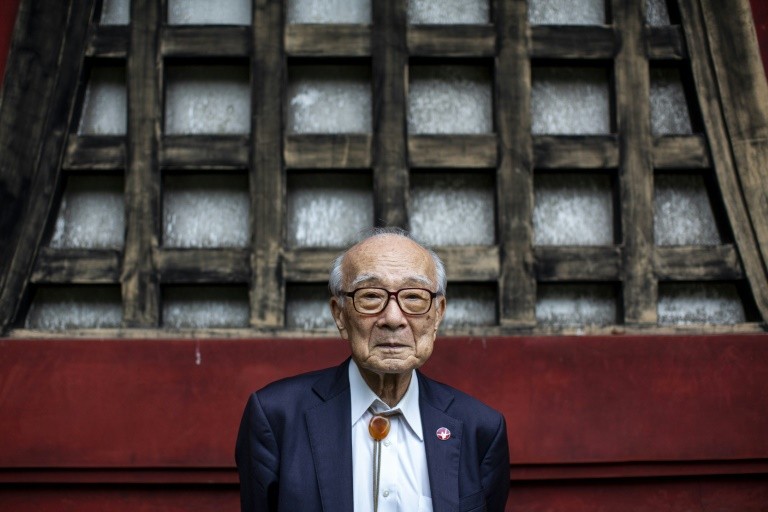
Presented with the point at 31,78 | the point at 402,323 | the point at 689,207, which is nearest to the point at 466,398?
the point at 402,323

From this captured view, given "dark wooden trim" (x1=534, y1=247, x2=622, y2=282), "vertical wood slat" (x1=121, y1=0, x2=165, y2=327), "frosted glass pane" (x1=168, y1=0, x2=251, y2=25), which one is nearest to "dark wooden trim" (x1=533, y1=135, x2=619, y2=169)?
"dark wooden trim" (x1=534, y1=247, x2=622, y2=282)

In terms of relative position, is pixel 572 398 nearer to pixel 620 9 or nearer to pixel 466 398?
pixel 466 398

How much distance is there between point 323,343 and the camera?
2602mm

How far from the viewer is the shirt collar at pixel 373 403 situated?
2014 millimetres

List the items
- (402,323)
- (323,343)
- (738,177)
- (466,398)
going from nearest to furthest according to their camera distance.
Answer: (402,323) < (466,398) < (323,343) < (738,177)

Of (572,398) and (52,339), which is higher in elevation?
(52,339)

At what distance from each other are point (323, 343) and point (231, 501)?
2.07ft

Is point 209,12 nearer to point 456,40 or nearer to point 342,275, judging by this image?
point 456,40

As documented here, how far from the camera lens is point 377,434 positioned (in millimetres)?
1975

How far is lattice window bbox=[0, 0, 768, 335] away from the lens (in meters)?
2.73

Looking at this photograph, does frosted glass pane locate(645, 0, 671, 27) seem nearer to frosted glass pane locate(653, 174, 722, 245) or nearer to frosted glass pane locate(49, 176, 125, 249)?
frosted glass pane locate(653, 174, 722, 245)

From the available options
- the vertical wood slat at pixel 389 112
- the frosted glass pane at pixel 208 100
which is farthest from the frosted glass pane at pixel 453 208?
the frosted glass pane at pixel 208 100

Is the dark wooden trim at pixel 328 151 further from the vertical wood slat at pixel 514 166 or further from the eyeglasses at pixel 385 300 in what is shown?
the eyeglasses at pixel 385 300

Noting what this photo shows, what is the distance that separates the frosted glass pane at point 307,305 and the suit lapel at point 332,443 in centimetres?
72
